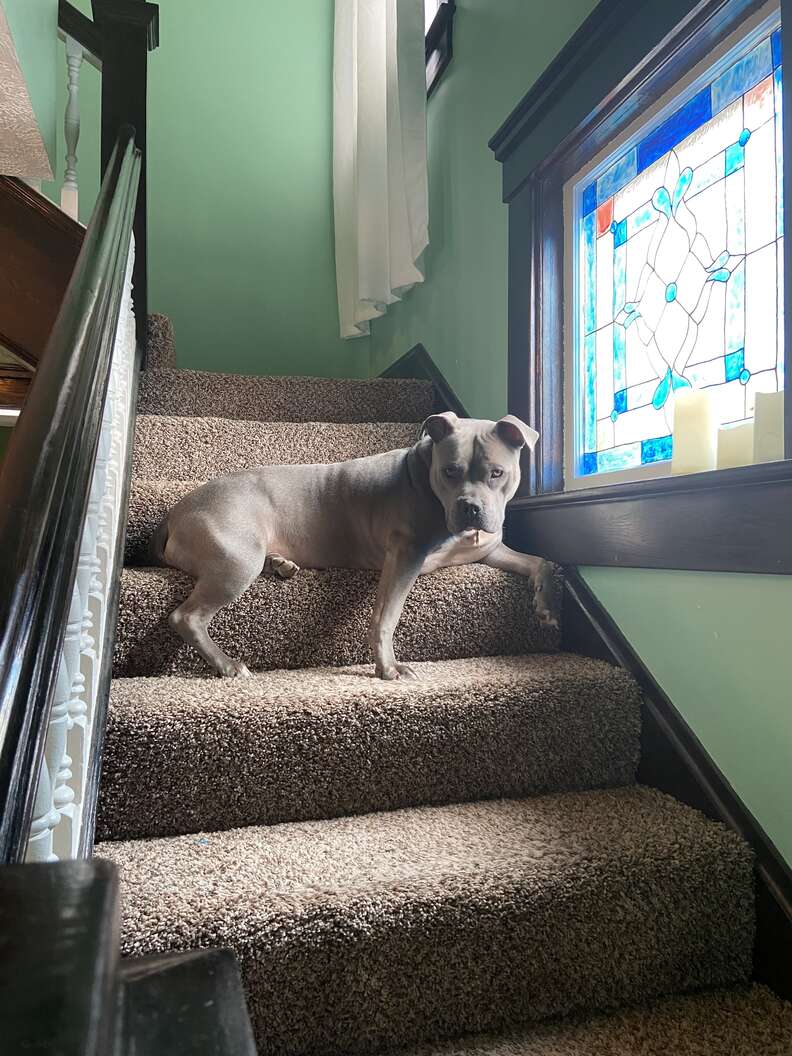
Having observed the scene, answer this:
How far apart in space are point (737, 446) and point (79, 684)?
1.10 metres

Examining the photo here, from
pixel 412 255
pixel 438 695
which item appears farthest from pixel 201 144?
pixel 438 695

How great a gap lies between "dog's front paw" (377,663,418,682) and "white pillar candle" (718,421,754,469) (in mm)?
695

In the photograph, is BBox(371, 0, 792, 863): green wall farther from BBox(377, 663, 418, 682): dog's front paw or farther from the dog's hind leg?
the dog's hind leg

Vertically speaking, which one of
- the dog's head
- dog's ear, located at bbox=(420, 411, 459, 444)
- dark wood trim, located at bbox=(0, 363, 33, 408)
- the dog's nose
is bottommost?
the dog's nose

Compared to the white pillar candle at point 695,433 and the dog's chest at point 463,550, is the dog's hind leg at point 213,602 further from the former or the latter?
the white pillar candle at point 695,433

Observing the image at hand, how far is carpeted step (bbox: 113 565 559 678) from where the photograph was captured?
1500 mm

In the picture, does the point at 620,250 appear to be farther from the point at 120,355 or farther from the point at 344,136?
the point at 344,136

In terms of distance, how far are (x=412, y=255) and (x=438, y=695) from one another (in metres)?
1.79

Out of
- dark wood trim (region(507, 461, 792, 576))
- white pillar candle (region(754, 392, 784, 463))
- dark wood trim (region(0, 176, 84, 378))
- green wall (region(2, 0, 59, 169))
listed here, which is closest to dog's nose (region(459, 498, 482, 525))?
dark wood trim (region(507, 461, 792, 576))

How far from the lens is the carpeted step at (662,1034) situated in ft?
3.22

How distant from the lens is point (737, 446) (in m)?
1.30

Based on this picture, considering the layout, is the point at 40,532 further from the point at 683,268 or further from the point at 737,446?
the point at 683,268

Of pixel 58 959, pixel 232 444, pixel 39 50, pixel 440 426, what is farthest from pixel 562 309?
pixel 39 50

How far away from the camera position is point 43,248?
211cm
